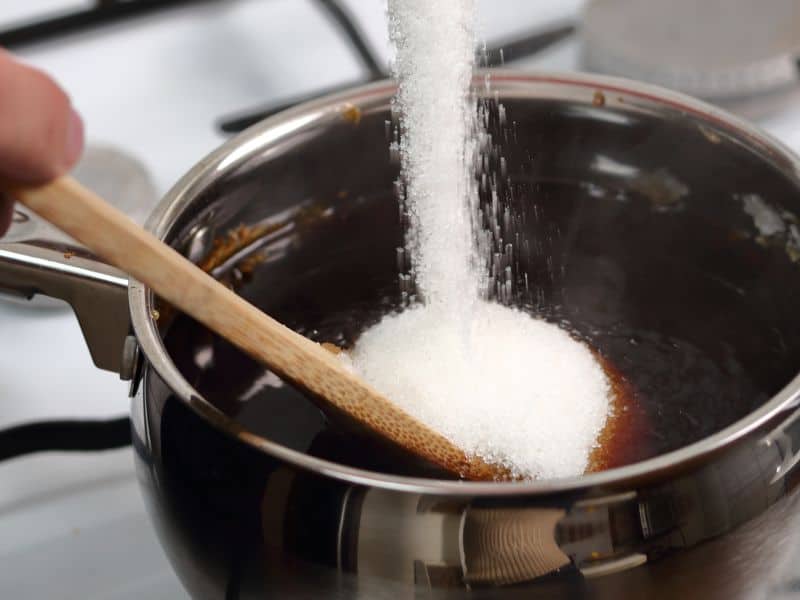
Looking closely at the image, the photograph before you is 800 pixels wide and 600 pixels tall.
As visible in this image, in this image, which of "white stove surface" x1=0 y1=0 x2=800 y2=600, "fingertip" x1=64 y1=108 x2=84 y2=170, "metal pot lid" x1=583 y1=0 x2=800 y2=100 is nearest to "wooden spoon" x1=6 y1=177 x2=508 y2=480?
"fingertip" x1=64 y1=108 x2=84 y2=170

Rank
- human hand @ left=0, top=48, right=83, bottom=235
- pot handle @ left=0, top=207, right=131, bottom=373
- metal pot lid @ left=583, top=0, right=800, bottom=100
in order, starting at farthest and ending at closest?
metal pot lid @ left=583, top=0, right=800, bottom=100, pot handle @ left=0, top=207, right=131, bottom=373, human hand @ left=0, top=48, right=83, bottom=235

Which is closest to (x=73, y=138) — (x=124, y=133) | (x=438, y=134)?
(x=438, y=134)

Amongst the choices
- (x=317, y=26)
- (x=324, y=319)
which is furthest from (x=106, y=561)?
(x=317, y=26)

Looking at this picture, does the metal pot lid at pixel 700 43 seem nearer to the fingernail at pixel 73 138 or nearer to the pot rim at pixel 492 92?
the pot rim at pixel 492 92

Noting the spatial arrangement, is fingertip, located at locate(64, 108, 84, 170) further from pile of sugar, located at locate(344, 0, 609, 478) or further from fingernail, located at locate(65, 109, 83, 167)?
pile of sugar, located at locate(344, 0, 609, 478)

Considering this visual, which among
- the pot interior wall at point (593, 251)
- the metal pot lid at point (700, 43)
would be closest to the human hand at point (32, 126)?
the pot interior wall at point (593, 251)

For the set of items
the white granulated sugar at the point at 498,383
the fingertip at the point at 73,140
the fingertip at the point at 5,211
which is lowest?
the white granulated sugar at the point at 498,383

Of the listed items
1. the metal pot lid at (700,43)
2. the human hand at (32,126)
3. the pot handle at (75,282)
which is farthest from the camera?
the metal pot lid at (700,43)

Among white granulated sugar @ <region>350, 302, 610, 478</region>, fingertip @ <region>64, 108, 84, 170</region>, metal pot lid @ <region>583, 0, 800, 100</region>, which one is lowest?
white granulated sugar @ <region>350, 302, 610, 478</region>
